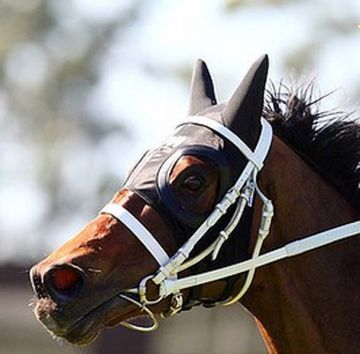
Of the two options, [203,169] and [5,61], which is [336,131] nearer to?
[203,169]

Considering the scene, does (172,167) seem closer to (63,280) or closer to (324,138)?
(63,280)

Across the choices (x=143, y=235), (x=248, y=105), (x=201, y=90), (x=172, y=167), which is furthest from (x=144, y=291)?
(x=201, y=90)

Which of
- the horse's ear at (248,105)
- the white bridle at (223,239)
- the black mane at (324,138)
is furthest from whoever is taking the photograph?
the black mane at (324,138)

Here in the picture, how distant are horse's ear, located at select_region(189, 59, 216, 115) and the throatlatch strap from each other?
0.64 metres

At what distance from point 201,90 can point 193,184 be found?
0.65 m

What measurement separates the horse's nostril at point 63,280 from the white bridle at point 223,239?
18 centimetres

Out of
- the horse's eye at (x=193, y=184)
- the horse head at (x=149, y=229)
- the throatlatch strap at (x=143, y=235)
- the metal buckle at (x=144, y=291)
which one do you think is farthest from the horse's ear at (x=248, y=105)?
the metal buckle at (x=144, y=291)

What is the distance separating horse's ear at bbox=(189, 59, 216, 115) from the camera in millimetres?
5512

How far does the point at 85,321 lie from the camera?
16.2 feet

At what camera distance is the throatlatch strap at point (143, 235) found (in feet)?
16.4

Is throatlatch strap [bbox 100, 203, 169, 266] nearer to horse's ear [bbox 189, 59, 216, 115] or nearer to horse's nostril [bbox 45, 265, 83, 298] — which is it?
horse's nostril [bbox 45, 265, 83, 298]

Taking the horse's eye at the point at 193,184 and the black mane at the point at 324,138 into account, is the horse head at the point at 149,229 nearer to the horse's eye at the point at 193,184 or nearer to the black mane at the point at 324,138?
the horse's eye at the point at 193,184

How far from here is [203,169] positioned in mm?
5090

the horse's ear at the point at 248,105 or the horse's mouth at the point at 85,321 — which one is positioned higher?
the horse's ear at the point at 248,105
